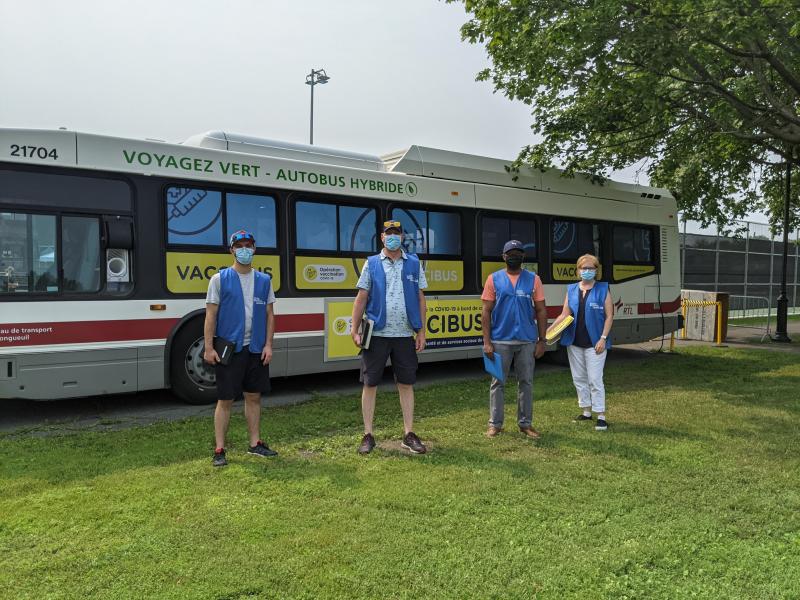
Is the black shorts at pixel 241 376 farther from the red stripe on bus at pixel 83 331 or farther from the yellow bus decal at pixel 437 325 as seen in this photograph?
the yellow bus decal at pixel 437 325

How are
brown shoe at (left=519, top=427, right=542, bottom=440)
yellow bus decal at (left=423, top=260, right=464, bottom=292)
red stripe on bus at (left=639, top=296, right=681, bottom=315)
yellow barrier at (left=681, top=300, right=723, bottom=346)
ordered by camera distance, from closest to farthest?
1. brown shoe at (left=519, top=427, right=542, bottom=440)
2. yellow bus decal at (left=423, top=260, right=464, bottom=292)
3. red stripe on bus at (left=639, top=296, right=681, bottom=315)
4. yellow barrier at (left=681, top=300, right=723, bottom=346)

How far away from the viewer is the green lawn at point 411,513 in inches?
128

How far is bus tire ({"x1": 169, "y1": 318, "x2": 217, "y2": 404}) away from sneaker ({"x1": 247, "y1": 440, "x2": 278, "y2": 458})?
2.28m

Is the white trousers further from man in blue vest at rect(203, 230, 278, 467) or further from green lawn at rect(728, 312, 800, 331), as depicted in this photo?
green lawn at rect(728, 312, 800, 331)

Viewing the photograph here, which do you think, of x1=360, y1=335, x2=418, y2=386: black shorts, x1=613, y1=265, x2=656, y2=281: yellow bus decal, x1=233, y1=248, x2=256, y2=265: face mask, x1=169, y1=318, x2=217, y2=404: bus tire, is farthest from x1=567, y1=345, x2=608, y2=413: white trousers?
x1=613, y1=265, x2=656, y2=281: yellow bus decal

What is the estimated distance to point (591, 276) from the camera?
659cm

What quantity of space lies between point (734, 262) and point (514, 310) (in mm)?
20643

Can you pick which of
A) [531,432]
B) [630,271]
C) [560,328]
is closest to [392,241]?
[560,328]

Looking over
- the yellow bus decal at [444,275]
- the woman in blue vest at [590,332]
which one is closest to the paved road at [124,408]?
the yellow bus decal at [444,275]

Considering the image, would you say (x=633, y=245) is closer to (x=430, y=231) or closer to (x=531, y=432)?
(x=430, y=231)

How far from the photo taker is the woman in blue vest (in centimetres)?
645

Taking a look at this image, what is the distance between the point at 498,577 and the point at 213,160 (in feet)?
19.9

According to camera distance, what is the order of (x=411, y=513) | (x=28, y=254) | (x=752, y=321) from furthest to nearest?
(x=752, y=321) → (x=28, y=254) → (x=411, y=513)

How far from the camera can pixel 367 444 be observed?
5520mm
